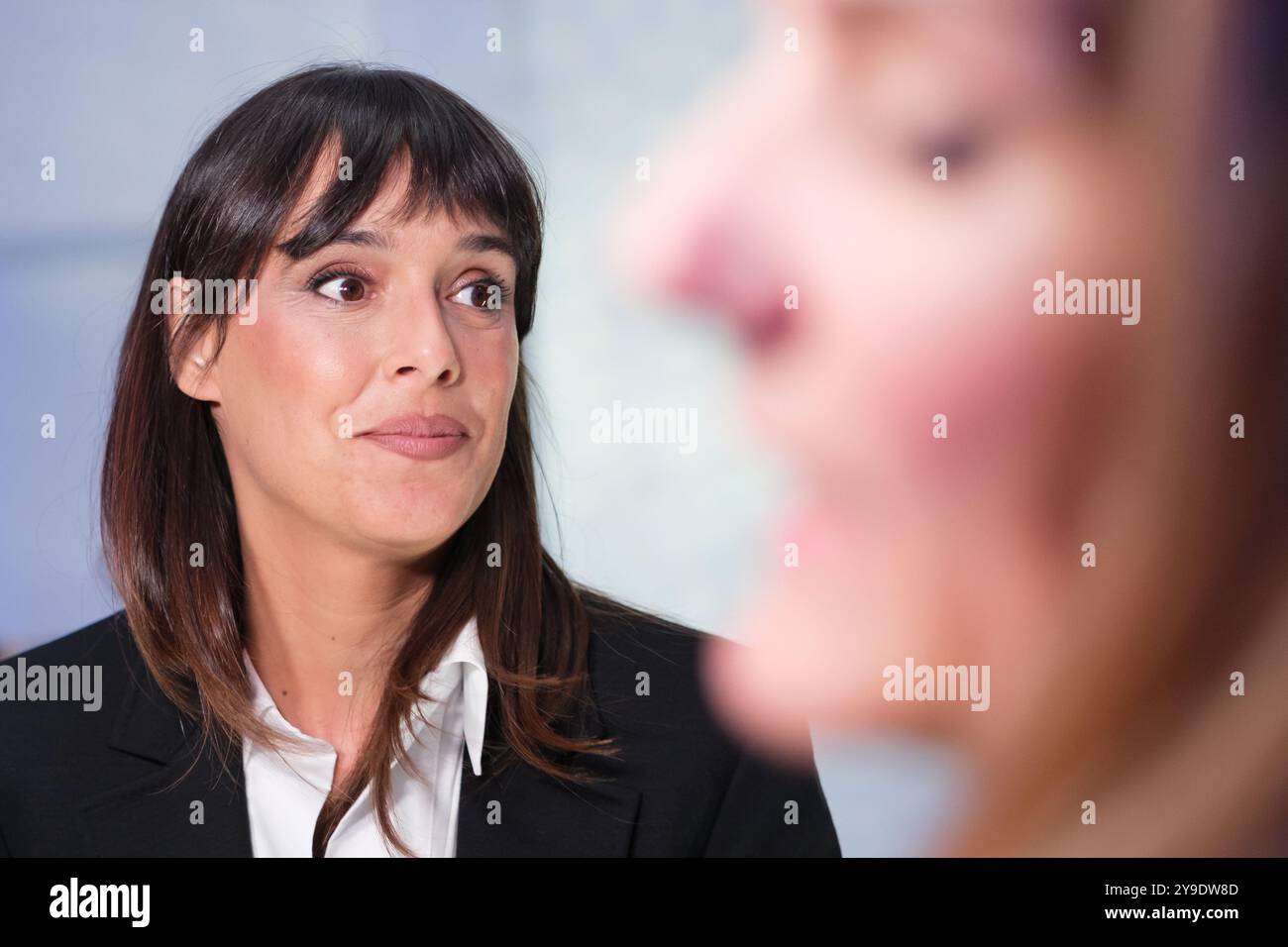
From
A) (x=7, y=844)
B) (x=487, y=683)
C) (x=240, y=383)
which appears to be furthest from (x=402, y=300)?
(x=7, y=844)

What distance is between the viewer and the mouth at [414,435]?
1434 mm

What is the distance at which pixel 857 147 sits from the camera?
200cm

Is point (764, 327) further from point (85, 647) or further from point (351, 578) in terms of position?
point (85, 647)

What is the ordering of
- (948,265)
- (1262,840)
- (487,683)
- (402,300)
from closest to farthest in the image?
(402,300)
(487,683)
(1262,840)
(948,265)

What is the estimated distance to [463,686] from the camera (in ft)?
5.16

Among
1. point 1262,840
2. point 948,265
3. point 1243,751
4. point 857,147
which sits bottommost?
point 1262,840

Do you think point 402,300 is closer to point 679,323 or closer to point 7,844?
point 679,323

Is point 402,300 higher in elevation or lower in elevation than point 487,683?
higher

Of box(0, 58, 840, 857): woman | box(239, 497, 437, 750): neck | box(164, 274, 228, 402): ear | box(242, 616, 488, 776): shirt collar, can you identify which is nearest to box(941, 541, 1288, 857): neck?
box(0, 58, 840, 857): woman

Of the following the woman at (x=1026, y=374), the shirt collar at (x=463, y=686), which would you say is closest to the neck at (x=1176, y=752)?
the woman at (x=1026, y=374)

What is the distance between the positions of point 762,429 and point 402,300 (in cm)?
76

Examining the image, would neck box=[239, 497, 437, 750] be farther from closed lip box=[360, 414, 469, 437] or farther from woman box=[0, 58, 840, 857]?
closed lip box=[360, 414, 469, 437]

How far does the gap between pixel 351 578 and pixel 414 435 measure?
0.76 feet

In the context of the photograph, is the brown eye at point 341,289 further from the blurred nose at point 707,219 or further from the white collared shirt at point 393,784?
the blurred nose at point 707,219
